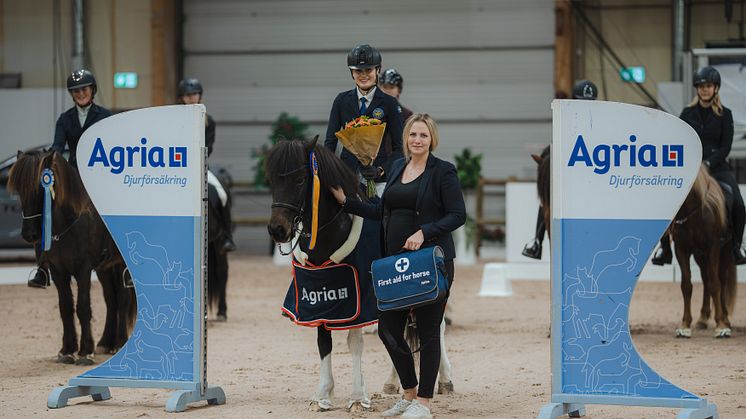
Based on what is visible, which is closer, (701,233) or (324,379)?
(324,379)

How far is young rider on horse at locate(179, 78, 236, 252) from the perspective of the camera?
33.0 ft

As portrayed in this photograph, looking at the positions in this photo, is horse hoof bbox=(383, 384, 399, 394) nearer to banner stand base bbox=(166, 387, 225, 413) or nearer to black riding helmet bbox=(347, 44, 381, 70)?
banner stand base bbox=(166, 387, 225, 413)

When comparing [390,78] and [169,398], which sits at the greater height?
[390,78]

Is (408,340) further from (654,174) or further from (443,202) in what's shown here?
(654,174)

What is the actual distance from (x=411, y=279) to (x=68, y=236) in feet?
11.2

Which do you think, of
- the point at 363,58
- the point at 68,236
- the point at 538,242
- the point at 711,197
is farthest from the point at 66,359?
the point at 711,197

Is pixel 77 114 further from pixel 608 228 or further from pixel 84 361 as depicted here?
pixel 608 228

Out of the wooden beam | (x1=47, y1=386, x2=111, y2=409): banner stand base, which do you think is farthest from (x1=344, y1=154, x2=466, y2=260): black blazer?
the wooden beam

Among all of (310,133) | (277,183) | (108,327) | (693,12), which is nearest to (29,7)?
(310,133)

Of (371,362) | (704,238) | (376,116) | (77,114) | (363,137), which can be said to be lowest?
(371,362)

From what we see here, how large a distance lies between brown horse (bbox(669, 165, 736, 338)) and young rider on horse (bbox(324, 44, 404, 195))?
3.30 metres

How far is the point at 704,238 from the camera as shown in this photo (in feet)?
29.8

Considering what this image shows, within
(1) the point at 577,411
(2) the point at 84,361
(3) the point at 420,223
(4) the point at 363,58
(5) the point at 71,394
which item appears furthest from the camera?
(2) the point at 84,361

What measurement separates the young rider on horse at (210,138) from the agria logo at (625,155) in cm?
521
